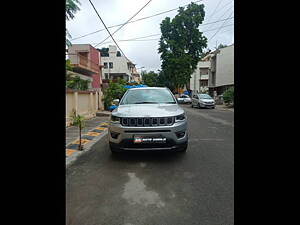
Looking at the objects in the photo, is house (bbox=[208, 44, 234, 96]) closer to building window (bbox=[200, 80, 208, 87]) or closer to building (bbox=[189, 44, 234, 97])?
building (bbox=[189, 44, 234, 97])

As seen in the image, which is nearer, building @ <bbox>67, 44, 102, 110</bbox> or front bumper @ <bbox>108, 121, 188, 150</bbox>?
front bumper @ <bbox>108, 121, 188, 150</bbox>

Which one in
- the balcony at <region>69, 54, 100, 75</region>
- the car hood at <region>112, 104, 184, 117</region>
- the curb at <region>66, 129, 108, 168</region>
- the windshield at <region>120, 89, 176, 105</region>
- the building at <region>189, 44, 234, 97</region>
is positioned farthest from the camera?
the building at <region>189, 44, 234, 97</region>

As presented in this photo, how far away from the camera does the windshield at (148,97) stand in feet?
14.8

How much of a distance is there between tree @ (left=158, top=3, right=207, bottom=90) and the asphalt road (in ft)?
89.6

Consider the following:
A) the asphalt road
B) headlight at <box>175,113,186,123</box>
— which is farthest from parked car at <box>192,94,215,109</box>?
headlight at <box>175,113,186,123</box>

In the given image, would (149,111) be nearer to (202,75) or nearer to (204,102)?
(204,102)

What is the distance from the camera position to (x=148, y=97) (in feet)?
15.3

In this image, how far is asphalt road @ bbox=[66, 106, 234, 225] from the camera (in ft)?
6.71

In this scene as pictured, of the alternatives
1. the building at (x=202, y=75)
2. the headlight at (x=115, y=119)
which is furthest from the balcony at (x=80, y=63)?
the building at (x=202, y=75)

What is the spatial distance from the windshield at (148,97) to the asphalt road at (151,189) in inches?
49.4

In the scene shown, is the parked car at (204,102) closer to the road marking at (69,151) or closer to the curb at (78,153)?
the curb at (78,153)
